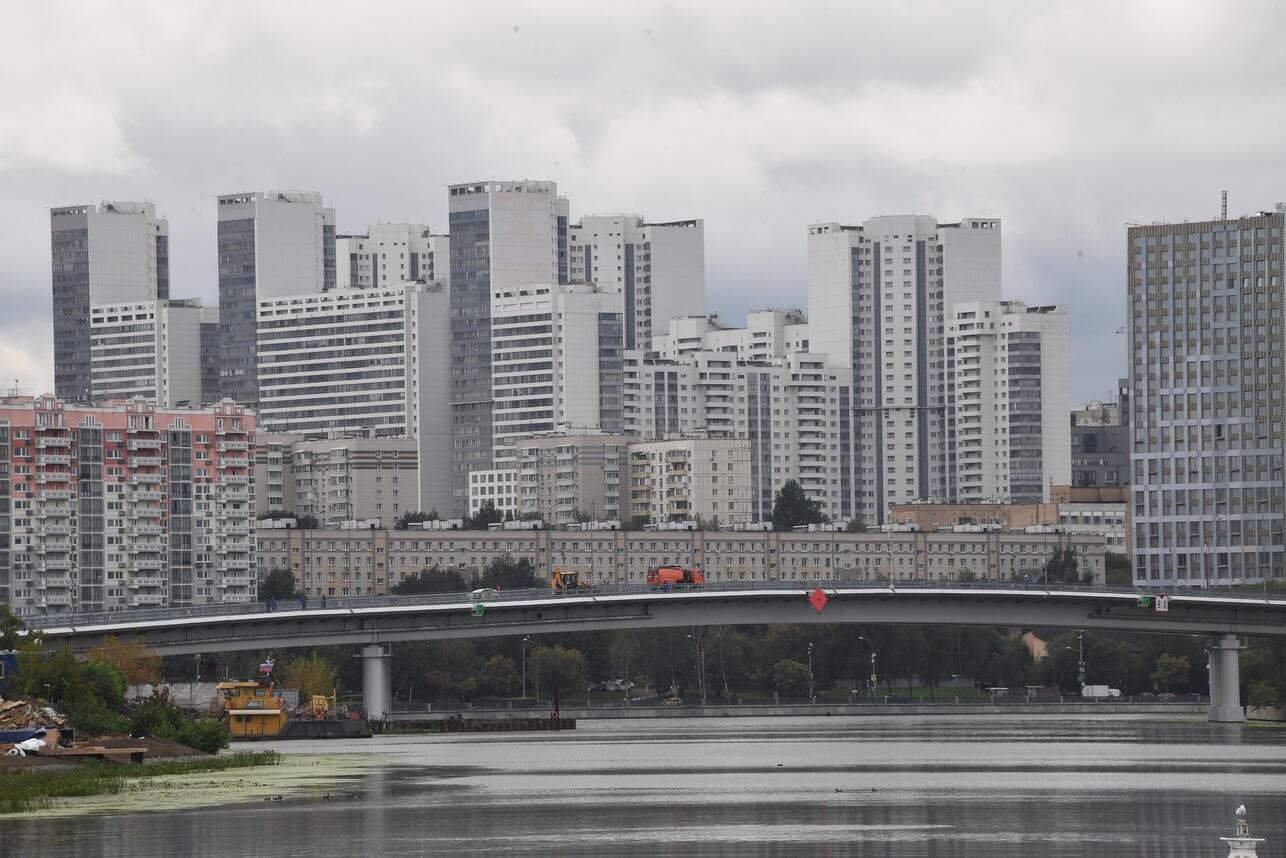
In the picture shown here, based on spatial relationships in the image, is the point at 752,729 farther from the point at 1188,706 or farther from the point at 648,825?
the point at 648,825

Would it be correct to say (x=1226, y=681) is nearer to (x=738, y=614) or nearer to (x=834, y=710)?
(x=738, y=614)

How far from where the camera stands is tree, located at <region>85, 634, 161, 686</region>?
141000 millimetres

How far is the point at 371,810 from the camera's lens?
70.4 metres

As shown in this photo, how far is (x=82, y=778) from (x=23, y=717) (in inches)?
509

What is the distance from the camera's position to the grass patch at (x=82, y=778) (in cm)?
7119

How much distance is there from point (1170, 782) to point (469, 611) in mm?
78298

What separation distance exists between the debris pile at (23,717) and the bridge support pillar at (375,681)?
192 feet

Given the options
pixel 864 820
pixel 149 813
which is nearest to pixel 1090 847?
pixel 864 820

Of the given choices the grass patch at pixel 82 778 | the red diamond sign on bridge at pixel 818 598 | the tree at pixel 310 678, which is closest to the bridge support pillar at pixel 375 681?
the red diamond sign on bridge at pixel 818 598

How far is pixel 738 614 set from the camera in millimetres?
156125

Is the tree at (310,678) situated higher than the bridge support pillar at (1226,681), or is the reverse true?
the bridge support pillar at (1226,681)

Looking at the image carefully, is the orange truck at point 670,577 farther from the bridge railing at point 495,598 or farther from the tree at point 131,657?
the tree at point 131,657

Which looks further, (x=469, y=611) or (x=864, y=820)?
(x=469, y=611)

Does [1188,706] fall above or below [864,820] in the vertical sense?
below
